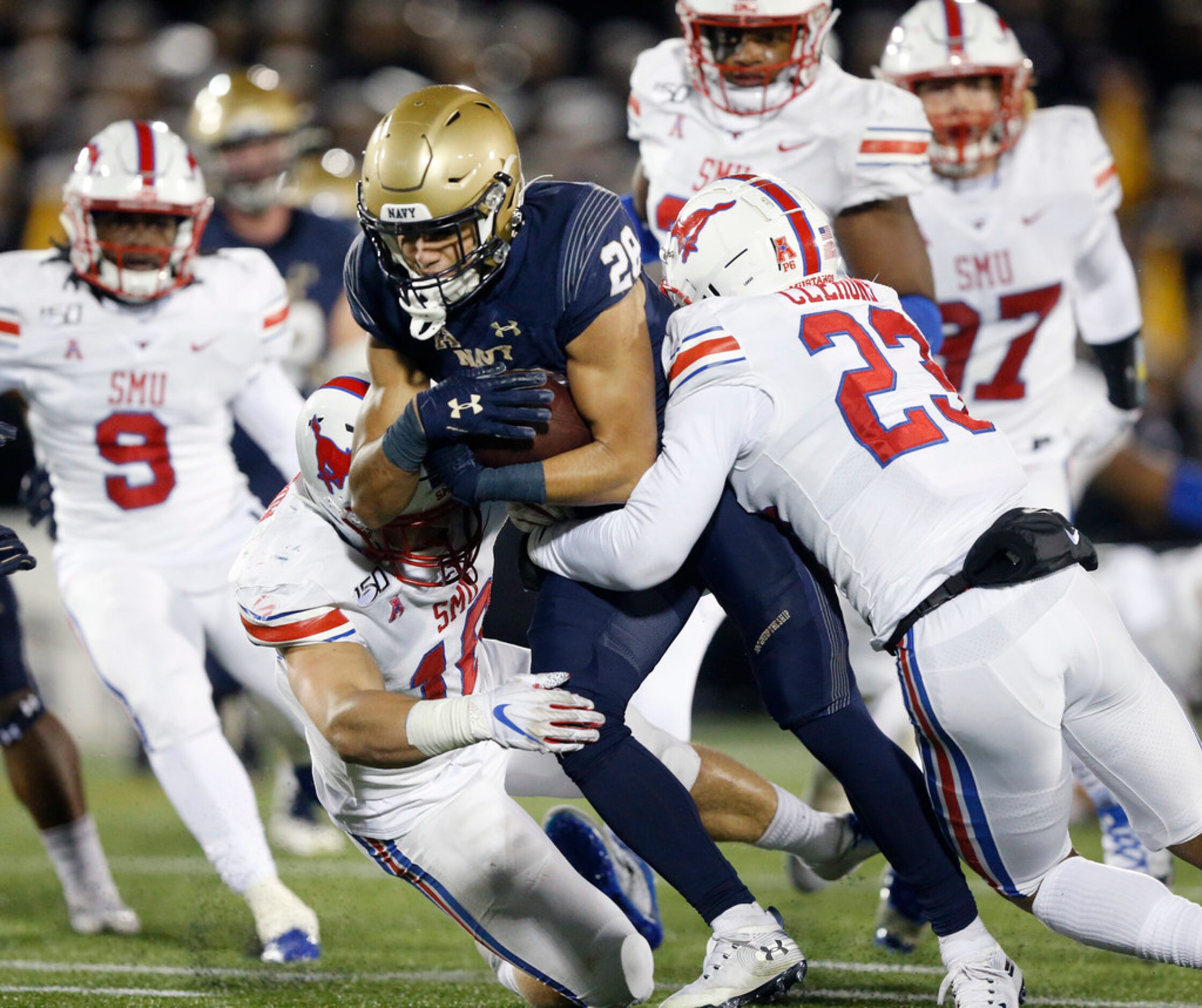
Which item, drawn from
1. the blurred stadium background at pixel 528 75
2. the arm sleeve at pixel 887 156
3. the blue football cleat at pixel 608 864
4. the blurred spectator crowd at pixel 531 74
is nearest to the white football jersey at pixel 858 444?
the blue football cleat at pixel 608 864

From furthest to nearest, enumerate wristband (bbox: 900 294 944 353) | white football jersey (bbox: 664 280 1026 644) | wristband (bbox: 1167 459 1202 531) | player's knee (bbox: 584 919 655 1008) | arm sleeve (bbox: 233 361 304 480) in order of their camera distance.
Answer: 1. wristband (bbox: 1167 459 1202 531)
2. arm sleeve (bbox: 233 361 304 480)
3. wristband (bbox: 900 294 944 353)
4. player's knee (bbox: 584 919 655 1008)
5. white football jersey (bbox: 664 280 1026 644)

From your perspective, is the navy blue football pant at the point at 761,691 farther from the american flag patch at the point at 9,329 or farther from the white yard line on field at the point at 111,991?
the american flag patch at the point at 9,329

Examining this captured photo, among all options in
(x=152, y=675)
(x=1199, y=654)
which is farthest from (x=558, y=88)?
(x=152, y=675)

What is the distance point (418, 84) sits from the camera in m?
9.60

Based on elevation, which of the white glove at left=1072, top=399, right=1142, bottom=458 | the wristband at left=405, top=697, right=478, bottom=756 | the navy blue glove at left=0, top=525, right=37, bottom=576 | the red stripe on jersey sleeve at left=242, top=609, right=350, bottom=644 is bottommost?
the white glove at left=1072, top=399, right=1142, bottom=458

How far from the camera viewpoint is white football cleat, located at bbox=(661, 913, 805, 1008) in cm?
293

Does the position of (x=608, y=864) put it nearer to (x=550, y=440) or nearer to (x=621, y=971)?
(x=621, y=971)

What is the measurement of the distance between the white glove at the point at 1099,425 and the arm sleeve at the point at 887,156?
1261mm

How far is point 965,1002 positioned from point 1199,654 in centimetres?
451

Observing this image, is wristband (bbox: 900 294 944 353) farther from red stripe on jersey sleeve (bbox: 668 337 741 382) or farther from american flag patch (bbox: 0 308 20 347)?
american flag patch (bbox: 0 308 20 347)

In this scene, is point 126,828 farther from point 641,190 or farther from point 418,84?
point 418,84

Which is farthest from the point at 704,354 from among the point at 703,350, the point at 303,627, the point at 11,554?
the point at 11,554

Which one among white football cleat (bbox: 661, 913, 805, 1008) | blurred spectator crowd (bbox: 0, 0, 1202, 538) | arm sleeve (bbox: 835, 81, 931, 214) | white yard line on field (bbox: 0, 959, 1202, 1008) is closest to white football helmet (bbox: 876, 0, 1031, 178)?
arm sleeve (bbox: 835, 81, 931, 214)

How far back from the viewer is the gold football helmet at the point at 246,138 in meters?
6.39
